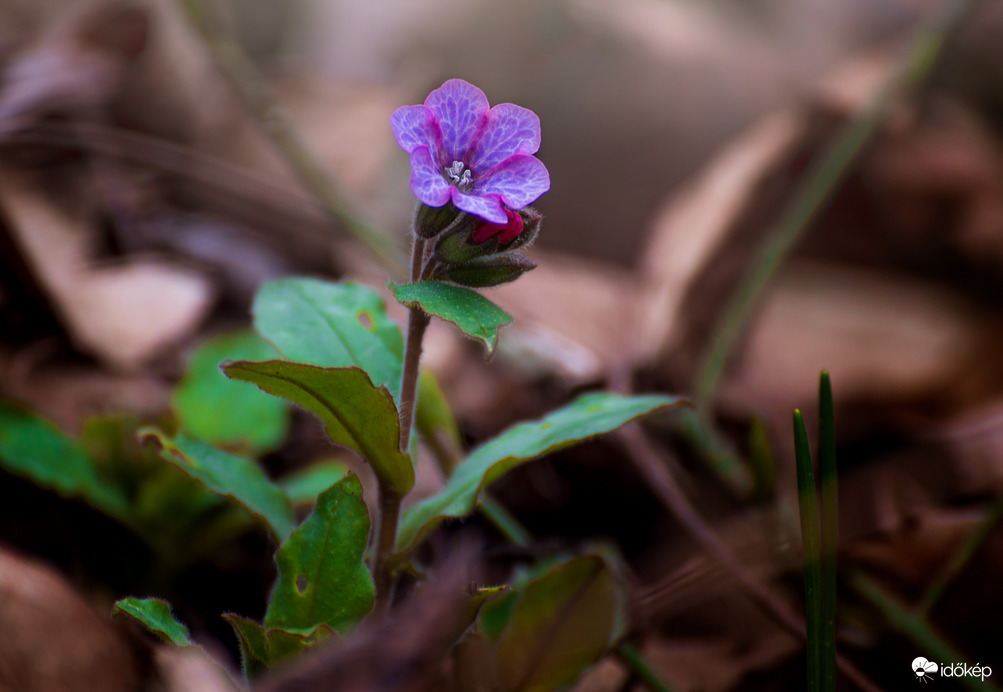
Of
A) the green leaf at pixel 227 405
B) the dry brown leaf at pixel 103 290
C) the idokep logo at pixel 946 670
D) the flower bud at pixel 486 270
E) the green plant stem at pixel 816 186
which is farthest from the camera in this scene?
the green plant stem at pixel 816 186

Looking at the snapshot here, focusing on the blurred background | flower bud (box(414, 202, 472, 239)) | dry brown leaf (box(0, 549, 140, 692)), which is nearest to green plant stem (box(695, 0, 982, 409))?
the blurred background

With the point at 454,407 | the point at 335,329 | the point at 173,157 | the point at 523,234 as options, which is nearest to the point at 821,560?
the point at 523,234

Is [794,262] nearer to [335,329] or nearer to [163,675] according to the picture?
[335,329]

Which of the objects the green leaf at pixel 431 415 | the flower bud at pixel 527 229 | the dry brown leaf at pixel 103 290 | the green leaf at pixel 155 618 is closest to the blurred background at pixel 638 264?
the dry brown leaf at pixel 103 290

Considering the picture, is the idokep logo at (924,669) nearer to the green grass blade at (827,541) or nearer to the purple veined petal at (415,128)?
the green grass blade at (827,541)

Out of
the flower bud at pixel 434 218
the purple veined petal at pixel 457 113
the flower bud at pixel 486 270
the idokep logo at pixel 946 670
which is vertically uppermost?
the purple veined petal at pixel 457 113

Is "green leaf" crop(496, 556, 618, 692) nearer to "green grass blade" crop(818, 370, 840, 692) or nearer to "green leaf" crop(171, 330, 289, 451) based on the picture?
"green grass blade" crop(818, 370, 840, 692)
